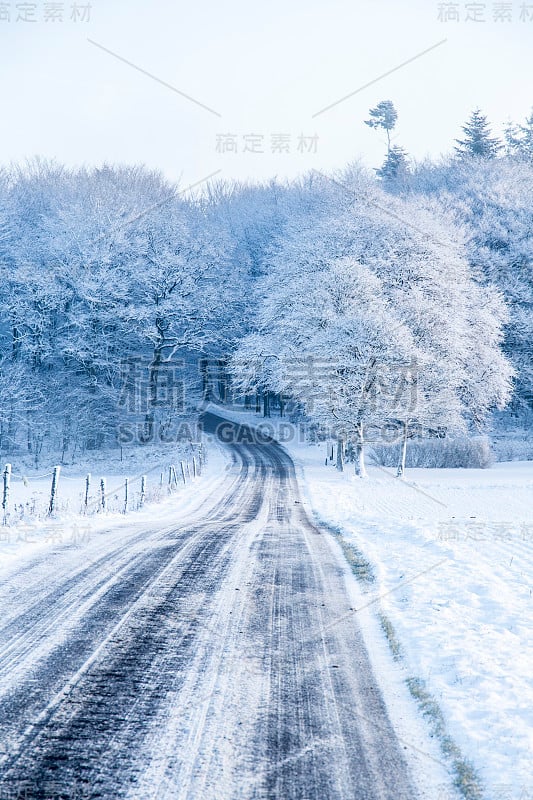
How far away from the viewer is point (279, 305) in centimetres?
3997

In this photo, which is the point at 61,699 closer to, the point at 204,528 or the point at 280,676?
the point at 280,676

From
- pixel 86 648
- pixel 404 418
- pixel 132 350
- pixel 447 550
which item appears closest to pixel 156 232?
pixel 132 350

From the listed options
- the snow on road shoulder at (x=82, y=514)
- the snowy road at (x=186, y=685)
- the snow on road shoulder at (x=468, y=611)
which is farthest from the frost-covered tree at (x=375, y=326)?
the snowy road at (x=186, y=685)

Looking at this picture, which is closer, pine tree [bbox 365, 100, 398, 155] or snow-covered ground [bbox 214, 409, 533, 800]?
snow-covered ground [bbox 214, 409, 533, 800]

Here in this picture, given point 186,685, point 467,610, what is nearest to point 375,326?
point 467,610

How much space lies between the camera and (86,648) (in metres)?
6.46

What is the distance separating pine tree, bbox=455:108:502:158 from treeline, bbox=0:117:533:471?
9.91 metres

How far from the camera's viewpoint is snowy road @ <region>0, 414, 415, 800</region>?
434 centimetres

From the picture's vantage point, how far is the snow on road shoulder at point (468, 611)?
199 inches

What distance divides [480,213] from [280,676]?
Result: 52.6m

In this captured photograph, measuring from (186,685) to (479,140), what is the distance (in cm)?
7208

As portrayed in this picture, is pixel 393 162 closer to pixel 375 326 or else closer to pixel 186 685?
pixel 375 326

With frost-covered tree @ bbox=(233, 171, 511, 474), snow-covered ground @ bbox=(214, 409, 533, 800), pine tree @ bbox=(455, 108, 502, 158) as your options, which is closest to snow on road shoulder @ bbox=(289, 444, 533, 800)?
snow-covered ground @ bbox=(214, 409, 533, 800)

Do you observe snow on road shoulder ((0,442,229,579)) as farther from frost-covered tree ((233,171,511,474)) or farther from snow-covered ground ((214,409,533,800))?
frost-covered tree ((233,171,511,474))
